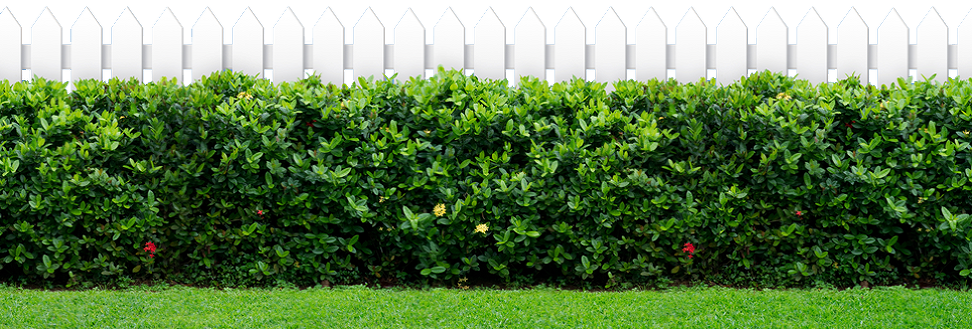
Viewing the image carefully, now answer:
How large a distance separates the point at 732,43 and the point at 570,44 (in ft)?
4.40

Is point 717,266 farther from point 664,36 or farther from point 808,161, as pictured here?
point 664,36

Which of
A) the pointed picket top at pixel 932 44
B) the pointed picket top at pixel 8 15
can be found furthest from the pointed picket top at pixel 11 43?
the pointed picket top at pixel 932 44

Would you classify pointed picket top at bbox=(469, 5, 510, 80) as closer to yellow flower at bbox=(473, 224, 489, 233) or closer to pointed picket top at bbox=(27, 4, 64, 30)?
yellow flower at bbox=(473, 224, 489, 233)

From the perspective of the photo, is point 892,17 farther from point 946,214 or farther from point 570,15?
point 570,15

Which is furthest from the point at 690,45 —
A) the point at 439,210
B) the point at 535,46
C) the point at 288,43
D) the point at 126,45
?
the point at 126,45

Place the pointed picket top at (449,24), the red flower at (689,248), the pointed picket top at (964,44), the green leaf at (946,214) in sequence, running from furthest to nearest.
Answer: the pointed picket top at (964,44), the pointed picket top at (449,24), the red flower at (689,248), the green leaf at (946,214)

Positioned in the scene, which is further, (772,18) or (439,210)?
(772,18)

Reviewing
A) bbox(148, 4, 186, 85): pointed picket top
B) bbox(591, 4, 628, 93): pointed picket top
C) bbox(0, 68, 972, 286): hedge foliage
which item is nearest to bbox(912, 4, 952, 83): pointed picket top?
bbox(0, 68, 972, 286): hedge foliage

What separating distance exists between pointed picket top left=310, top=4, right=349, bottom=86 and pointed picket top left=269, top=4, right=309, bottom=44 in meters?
0.07

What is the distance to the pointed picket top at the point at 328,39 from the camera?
6363mm

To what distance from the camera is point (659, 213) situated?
528 cm

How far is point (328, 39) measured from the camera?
6.37m

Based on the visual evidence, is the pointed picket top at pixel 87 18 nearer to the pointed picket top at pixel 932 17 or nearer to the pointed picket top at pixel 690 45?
the pointed picket top at pixel 690 45

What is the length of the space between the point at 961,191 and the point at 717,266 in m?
1.72
